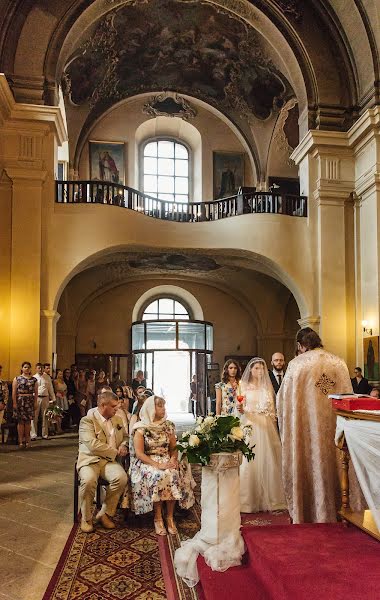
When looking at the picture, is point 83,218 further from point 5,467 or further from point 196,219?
point 5,467

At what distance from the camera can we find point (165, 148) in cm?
1922

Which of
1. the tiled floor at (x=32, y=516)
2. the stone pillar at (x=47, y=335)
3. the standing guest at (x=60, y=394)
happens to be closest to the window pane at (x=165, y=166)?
the stone pillar at (x=47, y=335)

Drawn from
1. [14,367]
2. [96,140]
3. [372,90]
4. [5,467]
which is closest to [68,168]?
[96,140]

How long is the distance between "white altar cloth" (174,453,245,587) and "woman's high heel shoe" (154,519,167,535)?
119cm

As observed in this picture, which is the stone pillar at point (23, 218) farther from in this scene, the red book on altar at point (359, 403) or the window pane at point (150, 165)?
the red book on altar at point (359, 403)

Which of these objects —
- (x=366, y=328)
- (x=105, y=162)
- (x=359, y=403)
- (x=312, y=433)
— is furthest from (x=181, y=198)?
(x=359, y=403)

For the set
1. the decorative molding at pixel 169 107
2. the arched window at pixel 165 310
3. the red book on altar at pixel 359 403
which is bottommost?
the red book on altar at pixel 359 403

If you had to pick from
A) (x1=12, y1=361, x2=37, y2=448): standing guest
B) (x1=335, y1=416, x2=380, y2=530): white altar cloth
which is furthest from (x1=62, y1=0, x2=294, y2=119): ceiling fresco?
(x1=335, y1=416, x2=380, y2=530): white altar cloth

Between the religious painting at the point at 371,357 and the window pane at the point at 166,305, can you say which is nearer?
the religious painting at the point at 371,357

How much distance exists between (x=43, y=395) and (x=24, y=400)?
4.51 ft

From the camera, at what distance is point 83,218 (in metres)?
13.3

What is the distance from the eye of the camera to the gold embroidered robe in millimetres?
4777

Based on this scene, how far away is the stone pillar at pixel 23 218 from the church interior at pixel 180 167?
3 cm

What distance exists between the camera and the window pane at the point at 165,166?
62.4 ft
